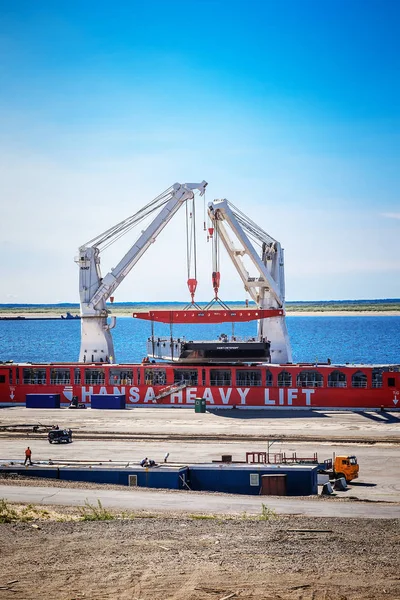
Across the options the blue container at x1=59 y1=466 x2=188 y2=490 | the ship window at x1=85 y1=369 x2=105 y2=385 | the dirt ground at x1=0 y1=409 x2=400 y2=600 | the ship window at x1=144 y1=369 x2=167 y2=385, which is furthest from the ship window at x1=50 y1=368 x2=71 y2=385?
the dirt ground at x1=0 y1=409 x2=400 y2=600

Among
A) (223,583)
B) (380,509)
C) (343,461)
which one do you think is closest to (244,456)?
(343,461)

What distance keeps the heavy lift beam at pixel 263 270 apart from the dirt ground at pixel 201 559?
41.3 m

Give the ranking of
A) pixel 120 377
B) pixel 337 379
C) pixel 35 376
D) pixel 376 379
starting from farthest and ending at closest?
pixel 35 376 < pixel 120 377 < pixel 337 379 < pixel 376 379

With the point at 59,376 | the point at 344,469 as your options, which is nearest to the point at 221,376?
the point at 59,376

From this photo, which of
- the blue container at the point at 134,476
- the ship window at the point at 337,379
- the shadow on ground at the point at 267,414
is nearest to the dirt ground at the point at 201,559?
the blue container at the point at 134,476

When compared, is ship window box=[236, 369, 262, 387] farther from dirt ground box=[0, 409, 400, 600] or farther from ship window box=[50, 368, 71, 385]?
dirt ground box=[0, 409, 400, 600]

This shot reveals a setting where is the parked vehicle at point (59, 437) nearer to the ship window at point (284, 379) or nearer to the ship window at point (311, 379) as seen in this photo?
the ship window at point (284, 379)

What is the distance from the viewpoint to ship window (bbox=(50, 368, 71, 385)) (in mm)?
69562

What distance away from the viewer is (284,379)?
212 ft

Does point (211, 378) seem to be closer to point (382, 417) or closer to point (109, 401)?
point (109, 401)

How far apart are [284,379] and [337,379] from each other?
4.00 m

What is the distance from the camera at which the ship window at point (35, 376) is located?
7044 centimetres

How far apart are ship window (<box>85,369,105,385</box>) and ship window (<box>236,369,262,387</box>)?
11.3 m

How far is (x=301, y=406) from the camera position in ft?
208
